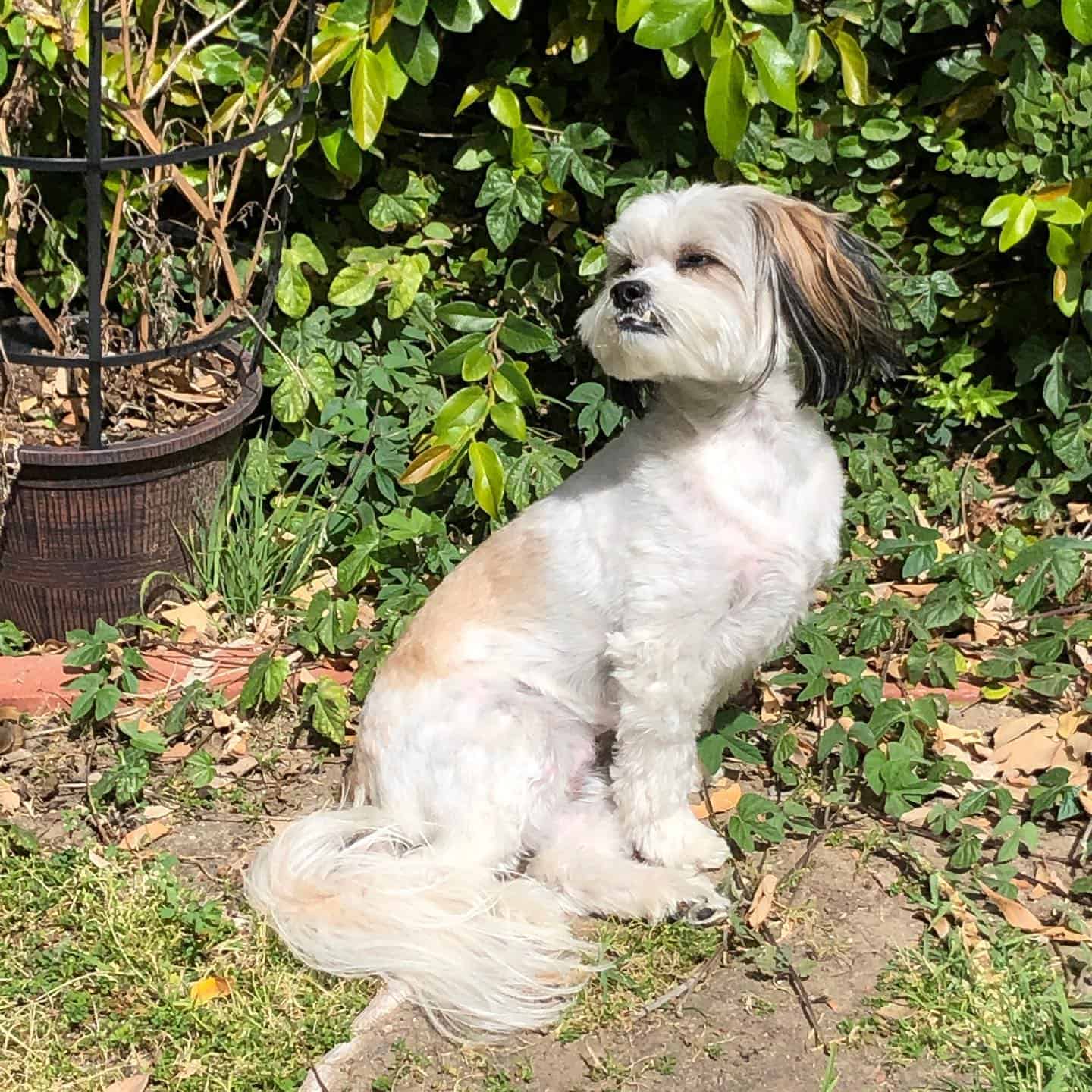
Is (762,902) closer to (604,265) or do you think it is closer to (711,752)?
(711,752)

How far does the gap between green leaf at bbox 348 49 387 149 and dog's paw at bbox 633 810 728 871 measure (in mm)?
1777

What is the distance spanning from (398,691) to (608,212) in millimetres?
1713

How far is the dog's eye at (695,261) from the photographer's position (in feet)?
9.29

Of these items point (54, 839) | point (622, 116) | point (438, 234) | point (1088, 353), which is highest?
point (622, 116)

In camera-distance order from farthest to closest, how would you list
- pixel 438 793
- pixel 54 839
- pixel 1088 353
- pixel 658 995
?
pixel 1088 353 → pixel 54 839 → pixel 438 793 → pixel 658 995

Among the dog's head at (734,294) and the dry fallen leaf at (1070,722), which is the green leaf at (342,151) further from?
the dry fallen leaf at (1070,722)

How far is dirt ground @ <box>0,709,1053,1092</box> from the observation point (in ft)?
8.61

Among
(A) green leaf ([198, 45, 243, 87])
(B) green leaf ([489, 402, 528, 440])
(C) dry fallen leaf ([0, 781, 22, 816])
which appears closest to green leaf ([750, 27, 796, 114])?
(B) green leaf ([489, 402, 528, 440])

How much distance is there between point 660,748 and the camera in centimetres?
308

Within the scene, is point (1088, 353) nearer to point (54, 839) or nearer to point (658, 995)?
point (658, 995)

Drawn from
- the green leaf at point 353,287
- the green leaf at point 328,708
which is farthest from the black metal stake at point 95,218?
the green leaf at point 328,708

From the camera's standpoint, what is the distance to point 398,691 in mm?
3115

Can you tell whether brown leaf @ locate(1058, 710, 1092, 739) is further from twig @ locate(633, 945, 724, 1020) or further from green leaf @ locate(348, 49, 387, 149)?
green leaf @ locate(348, 49, 387, 149)

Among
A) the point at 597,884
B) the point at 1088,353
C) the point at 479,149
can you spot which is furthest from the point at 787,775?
the point at 479,149
